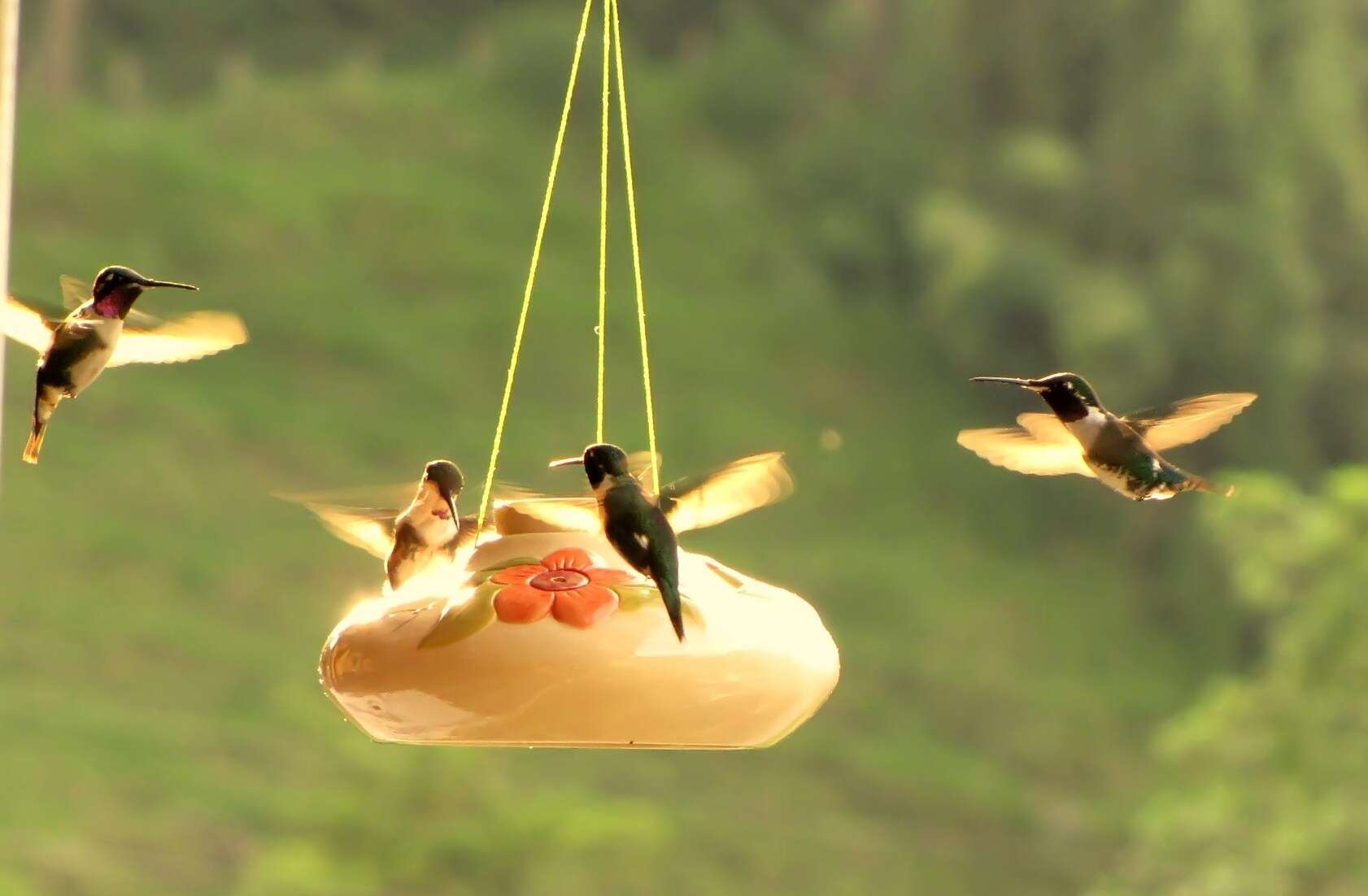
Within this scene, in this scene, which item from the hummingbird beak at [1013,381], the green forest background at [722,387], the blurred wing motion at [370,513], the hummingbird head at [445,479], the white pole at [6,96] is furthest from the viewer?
the green forest background at [722,387]

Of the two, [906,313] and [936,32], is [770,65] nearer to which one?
[936,32]

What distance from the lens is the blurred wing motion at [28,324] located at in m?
1.49

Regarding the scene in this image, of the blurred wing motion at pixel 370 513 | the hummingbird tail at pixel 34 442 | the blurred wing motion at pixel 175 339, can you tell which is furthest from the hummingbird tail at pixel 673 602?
the hummingbird tail at pixel 34 442

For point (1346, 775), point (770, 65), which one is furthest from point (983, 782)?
point (770, 65)

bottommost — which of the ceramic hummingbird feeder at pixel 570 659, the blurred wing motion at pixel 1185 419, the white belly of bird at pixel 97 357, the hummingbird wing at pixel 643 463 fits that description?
the ceramic hummingbird feeder at pixel 570 659

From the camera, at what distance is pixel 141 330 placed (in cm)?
150

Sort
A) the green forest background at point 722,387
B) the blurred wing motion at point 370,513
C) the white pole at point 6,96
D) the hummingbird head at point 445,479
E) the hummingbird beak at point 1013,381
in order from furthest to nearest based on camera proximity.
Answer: the green forest background at point 722,387
the blurred wing motion at point 370,513
the hummingbird head at point 445,479
the hummingbird beak at point 1013,381
the white pole at point 6,96

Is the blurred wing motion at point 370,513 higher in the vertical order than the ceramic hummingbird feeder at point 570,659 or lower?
higher

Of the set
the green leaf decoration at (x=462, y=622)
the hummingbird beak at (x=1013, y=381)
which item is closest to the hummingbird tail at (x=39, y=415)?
the green leaf decoration at (x=462, y=622)

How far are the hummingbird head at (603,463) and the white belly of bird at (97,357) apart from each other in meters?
0.32

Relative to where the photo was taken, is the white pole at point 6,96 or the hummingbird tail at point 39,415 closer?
the white pole at point 6,96

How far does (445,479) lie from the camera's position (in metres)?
1.50

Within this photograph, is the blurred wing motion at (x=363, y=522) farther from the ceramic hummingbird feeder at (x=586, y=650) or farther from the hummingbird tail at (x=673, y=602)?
the hummingbird tail at (x=673, y=602)

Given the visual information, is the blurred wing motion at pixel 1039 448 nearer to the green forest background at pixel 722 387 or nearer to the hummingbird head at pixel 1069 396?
the hummingbird head at pixel 1069 396
